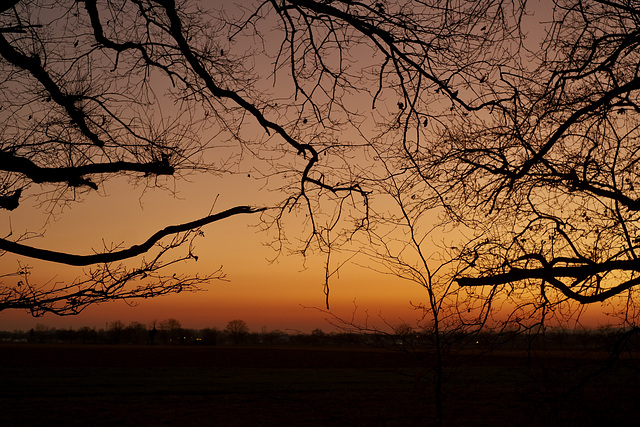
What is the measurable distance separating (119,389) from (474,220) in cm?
2931

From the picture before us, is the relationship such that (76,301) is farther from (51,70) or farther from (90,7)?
(90,7)

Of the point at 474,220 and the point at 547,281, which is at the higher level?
the point at 474,220

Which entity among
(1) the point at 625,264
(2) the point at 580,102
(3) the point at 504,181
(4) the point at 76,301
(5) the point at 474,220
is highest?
(2) the point at 580,102

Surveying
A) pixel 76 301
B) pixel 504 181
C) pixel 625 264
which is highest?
pixel 504 181

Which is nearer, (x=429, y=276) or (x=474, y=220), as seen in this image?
(x=429, y=276)

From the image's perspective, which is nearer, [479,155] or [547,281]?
[547,281]

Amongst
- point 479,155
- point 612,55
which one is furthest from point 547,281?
point 612,55

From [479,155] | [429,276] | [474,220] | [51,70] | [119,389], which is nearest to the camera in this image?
[429,276]

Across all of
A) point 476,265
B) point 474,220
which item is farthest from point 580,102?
point 476,265

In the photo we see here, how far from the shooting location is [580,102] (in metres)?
4.79

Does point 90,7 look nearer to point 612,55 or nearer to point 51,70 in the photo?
point 51,70

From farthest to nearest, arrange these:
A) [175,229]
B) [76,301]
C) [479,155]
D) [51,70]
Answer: [479,155]
[51,70]
[175,229]
[76,301]

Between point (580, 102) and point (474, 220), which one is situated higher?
point (580, 102)

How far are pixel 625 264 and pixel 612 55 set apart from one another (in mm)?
1669
